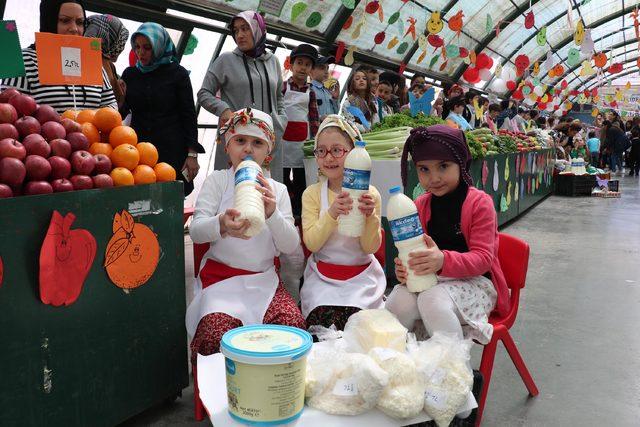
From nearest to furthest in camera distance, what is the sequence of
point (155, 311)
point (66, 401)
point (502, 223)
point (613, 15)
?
point (66, 401) → point (155, 311) → point (502, 223) → point (613, 15)

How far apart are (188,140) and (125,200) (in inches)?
69.9

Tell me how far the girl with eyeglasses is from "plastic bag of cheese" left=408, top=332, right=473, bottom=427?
2.55ft

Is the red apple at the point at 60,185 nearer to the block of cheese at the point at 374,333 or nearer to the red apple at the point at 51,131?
the red apple at the point at 51,131

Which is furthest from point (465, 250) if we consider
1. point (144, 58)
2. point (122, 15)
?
point (122, 15)

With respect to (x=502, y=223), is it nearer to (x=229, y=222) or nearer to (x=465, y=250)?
(x=465, y=250)

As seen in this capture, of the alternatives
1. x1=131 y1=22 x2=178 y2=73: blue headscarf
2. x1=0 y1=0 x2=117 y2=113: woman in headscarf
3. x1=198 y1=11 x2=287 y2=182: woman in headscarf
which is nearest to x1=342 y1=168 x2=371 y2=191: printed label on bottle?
x1=0 y1=0 x2=117 y2=113: woman in headscarf

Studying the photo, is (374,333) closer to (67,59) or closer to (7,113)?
(7,113)

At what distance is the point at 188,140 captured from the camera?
11.5ft

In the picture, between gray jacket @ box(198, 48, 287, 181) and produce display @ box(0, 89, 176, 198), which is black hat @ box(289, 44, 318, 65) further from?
produce display @ box(0, 89, 176, 198)

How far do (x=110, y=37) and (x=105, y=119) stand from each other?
1.67 meters

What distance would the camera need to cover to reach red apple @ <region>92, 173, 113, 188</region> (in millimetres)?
1746

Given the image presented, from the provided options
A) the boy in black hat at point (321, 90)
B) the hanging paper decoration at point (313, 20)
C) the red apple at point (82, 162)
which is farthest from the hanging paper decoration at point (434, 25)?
the red apple at point (82, 162)

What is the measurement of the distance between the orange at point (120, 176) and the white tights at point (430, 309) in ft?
3.66

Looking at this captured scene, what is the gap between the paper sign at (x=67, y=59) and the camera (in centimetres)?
189
